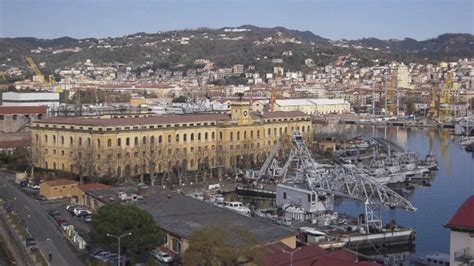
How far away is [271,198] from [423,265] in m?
5.40

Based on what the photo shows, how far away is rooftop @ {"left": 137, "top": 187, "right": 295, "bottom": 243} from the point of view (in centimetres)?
848

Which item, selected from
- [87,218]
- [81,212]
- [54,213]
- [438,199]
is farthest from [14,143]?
[438,199]

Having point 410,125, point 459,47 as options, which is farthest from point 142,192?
point 459,47

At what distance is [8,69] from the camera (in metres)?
56.7

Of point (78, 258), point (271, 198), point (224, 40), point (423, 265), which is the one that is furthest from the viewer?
point (224, 40)

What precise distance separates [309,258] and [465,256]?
1.71 meters

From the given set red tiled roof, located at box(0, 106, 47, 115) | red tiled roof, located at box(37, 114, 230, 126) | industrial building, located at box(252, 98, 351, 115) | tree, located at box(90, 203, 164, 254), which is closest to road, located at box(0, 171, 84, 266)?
tree, located at box(90, 203, 164, 254)

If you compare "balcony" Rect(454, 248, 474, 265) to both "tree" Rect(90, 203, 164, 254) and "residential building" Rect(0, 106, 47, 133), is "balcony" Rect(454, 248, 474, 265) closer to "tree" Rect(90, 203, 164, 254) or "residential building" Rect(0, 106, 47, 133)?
"tree" Rect(90, 203, 164, 254)

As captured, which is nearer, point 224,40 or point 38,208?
point 38,208

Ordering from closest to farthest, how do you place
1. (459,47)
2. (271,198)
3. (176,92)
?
1. (271,198)
2. (176,92)
3. (459,47)

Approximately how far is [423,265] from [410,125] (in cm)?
2601

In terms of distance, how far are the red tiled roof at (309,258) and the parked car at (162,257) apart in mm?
1206

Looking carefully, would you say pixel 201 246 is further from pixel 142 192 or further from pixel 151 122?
pixel 151 122

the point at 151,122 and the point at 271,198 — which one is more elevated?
the point at 151,122
